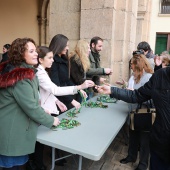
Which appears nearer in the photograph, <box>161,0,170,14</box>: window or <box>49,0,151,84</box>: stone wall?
<box>49,0,151,84</box>: stone wall

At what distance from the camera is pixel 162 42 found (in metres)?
16.8

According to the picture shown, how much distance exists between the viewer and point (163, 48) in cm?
1686

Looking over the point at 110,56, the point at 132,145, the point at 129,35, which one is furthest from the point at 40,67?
the point at 129,35

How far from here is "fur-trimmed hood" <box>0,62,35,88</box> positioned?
165cm

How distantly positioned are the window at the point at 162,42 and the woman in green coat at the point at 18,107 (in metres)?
16.3

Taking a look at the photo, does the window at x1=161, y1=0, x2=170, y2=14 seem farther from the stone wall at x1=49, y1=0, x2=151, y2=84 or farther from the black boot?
the black boot

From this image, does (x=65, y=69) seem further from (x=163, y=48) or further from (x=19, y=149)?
(x=163, y=48)

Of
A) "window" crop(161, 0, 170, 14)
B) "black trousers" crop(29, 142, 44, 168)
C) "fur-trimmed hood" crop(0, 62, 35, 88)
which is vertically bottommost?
"black trousers" crop(29, 142, 44, 168)

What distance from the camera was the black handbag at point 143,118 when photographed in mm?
2347

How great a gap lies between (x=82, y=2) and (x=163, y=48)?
1437cm

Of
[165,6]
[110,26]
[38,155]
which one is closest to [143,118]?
[38,155]

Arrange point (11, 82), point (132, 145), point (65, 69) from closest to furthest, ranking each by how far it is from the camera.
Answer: point (11, 82), point (65, 69), point (132, 145)

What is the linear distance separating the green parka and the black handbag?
110cm

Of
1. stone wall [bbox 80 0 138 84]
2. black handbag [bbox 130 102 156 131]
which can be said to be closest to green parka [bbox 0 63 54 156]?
black handbag [bbox 130 102 156 131]
